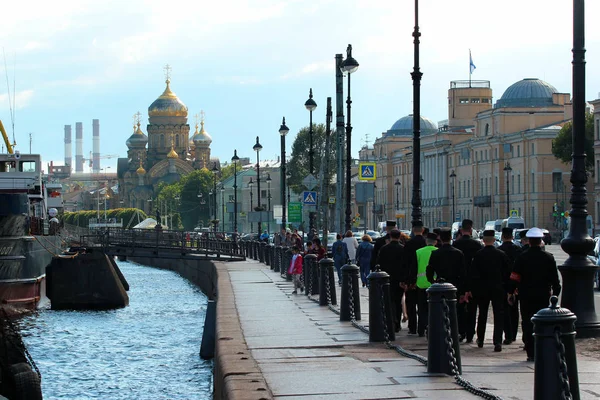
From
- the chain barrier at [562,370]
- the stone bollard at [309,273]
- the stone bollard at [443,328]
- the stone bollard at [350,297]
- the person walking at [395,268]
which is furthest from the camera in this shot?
the stone bollard at [309,273]

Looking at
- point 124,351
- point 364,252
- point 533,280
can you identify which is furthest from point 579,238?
point 124,351

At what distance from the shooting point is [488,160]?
433 ft

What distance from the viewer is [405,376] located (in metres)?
13.4

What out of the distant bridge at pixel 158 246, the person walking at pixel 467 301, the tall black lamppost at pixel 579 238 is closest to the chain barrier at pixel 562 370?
the person walking at pixel 467 301

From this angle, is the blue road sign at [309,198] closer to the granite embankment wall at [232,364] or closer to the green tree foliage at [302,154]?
the granite embankment wall at [232,364]

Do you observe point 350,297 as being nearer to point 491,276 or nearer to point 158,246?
point 491,276

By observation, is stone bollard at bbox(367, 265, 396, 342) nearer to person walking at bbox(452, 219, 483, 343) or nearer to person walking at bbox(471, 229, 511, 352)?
person walking at bbox(452, 219, 483, 343)

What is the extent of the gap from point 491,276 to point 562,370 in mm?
7395

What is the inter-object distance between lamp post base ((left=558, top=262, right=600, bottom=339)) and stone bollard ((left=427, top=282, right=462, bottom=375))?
4134mm

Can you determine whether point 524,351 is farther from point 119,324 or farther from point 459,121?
point 459,121

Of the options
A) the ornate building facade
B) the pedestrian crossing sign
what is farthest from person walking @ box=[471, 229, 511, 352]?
the ornate building facade

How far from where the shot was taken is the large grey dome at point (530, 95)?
133 meters

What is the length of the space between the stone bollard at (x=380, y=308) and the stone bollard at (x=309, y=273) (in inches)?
445

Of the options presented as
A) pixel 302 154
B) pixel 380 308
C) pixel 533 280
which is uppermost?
pixel 302 154
